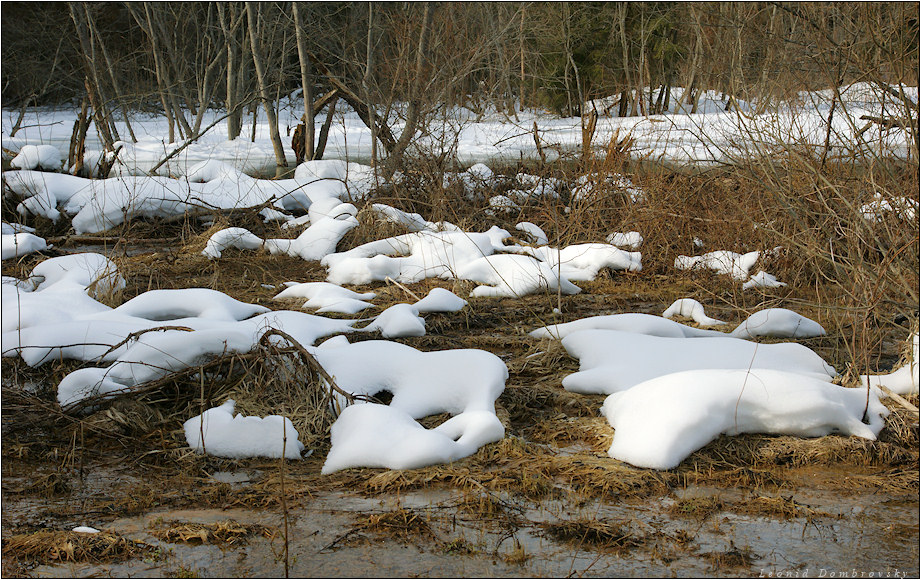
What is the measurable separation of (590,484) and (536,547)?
1.89 ft

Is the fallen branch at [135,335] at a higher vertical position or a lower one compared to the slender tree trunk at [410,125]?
lower

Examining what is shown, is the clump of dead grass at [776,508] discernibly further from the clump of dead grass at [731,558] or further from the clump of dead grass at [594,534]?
the clump of dead grass at [594,534]

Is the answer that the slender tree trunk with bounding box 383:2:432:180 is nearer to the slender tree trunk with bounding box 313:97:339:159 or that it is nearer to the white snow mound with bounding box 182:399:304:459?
the slender tree trunk with bounding box 313:97:339:159

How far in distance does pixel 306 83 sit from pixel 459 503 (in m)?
9.73

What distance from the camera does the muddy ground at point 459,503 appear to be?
2766 millimetres

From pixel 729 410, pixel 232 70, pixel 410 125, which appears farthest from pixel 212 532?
pixel 232 70

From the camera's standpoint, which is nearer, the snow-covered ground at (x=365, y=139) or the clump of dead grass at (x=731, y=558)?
the clump of dead grass at (x=731, y=558)

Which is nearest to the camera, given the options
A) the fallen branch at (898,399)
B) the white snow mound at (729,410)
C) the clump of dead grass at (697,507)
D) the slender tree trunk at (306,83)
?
the clump of dead grass at (697,507)

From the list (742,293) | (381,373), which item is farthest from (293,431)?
(742,293)

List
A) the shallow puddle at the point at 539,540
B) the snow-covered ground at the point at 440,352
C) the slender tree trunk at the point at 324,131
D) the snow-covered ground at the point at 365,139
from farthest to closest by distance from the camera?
the slender tree trunk at the point at 324,131, the snow-covered ground at the point at 365,139, the snow-covered ground at the point at 440,352, the shallow puddle at the point at 539,540

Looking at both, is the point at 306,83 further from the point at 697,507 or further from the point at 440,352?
the point at 697,507

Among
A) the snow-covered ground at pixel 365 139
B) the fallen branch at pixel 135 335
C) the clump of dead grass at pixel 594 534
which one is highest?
the snow-covered ground at pixel 365 139

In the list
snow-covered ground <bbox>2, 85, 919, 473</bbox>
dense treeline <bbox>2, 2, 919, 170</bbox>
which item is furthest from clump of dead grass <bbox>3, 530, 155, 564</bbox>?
dense treeline <bbox>2, 2, 919, 170</bbox>

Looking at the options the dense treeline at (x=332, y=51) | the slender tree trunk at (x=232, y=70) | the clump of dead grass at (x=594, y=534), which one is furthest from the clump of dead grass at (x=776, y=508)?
the slender tree trunk at (x=232, y=70)
